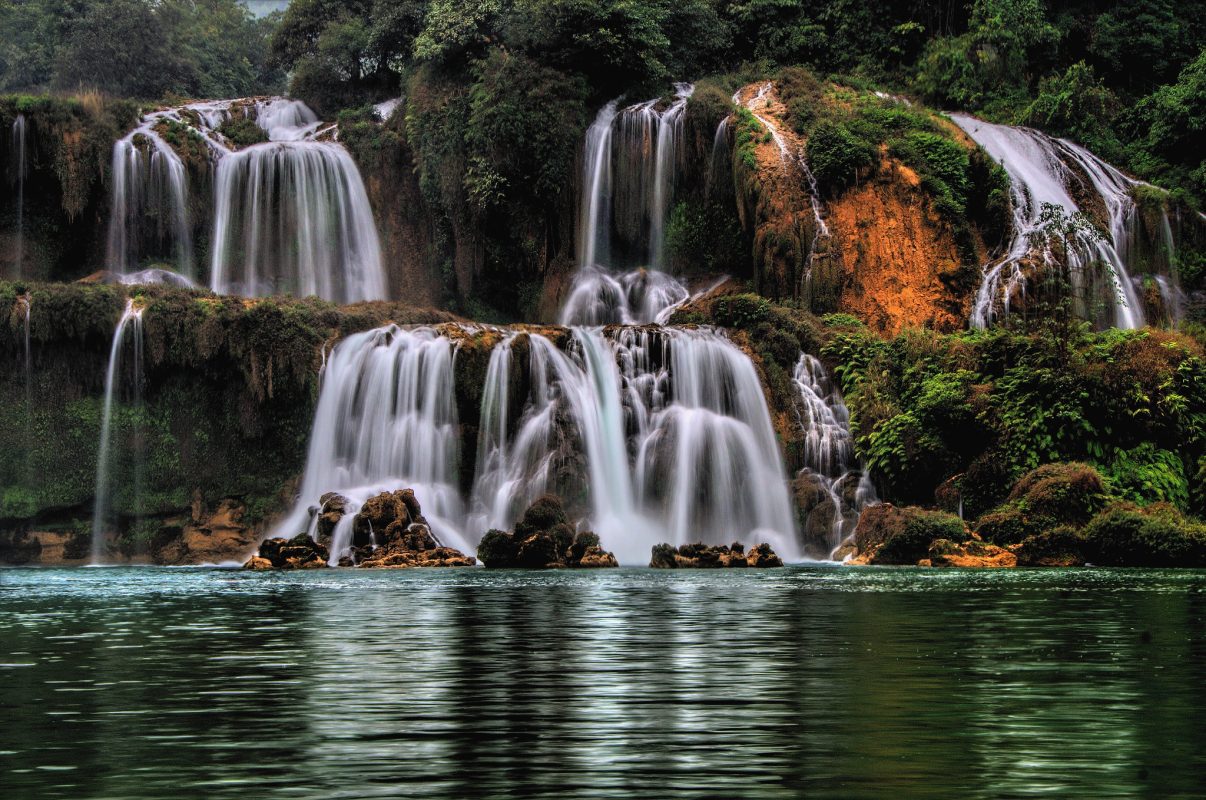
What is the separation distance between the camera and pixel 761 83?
138ft

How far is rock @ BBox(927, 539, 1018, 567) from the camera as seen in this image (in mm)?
23172

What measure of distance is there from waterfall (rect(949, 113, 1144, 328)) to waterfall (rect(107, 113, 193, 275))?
22.3 m

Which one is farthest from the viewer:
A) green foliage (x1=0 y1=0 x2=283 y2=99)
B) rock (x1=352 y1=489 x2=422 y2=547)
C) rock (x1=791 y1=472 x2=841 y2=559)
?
green foliage (x1=0 y1=0 x2=283 y2=99)

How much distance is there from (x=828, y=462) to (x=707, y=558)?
6.73 meters

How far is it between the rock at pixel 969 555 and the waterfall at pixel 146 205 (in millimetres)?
25012

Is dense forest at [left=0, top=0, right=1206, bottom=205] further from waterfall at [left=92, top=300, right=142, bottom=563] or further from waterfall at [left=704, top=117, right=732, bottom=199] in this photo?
waterfall at [left=92, top=300, right=142, bottom=563]

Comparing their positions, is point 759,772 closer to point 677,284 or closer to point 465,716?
point 465,716

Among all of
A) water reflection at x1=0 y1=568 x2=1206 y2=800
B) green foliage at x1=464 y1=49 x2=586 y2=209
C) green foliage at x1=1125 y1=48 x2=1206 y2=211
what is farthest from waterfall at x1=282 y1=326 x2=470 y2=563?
green foliage at x1=1125 y1=48 x2=1206 y2=211

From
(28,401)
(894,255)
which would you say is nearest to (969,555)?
(894,255)

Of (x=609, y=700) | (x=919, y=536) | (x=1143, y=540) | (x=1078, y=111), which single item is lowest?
(x=609, y=700)

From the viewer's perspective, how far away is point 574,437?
29406mm

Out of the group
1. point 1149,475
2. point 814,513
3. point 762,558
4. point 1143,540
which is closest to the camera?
point 1143,540

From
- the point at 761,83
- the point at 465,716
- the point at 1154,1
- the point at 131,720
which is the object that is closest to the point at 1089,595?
the point at 465,716

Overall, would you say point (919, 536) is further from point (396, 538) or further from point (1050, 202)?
point (1050, 202)
